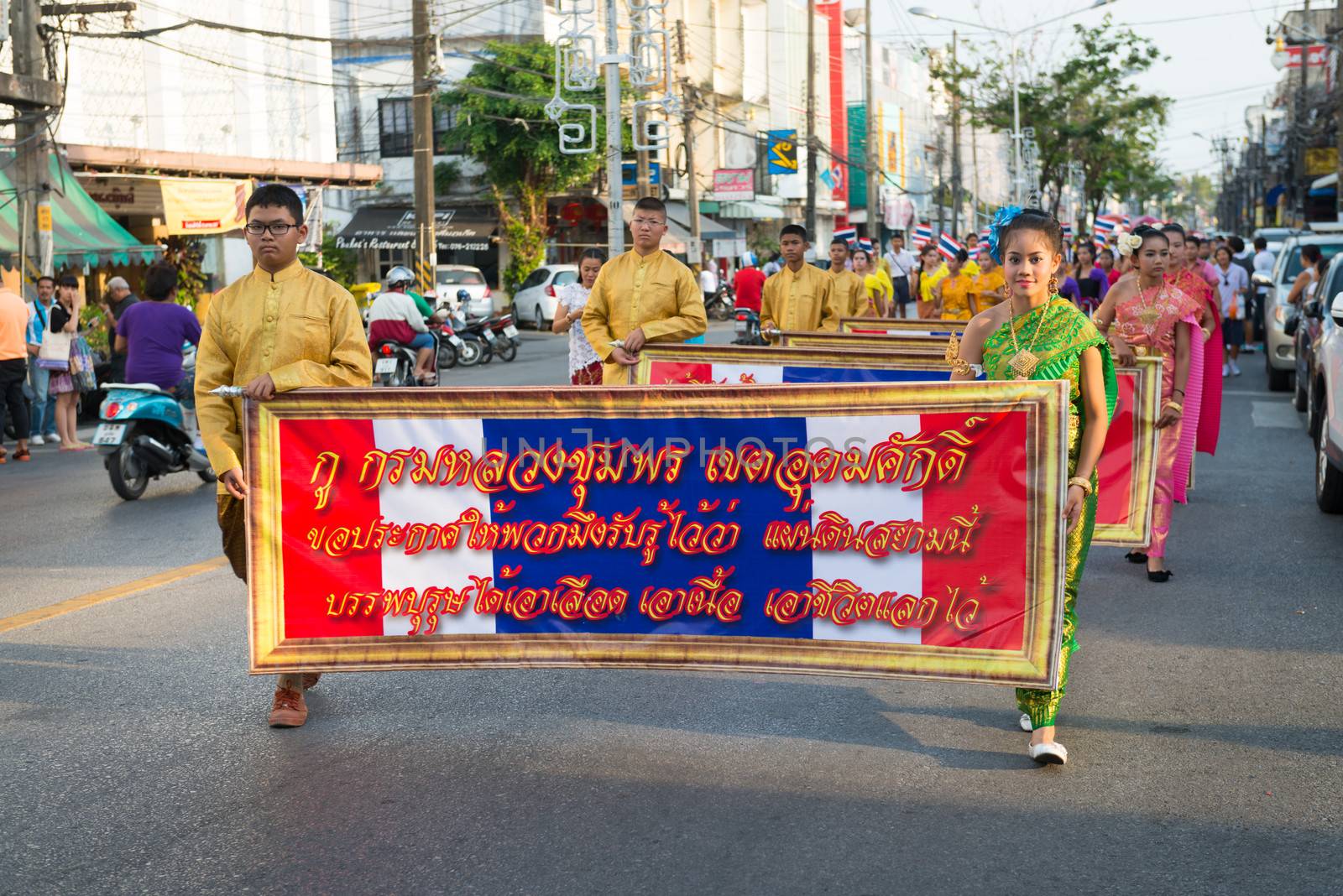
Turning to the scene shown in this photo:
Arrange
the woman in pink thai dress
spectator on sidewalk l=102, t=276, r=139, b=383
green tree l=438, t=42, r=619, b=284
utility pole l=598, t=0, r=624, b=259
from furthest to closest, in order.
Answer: green tree l=438, t=42, r=619, b=284, utility pole l=598, t=0, r=624, b=259, spectator on sidewalk l=102, t=276, r=139, b=383, the woman in pink thai dress

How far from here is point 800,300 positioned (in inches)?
462

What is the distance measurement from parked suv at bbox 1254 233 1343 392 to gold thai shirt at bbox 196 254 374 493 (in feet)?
46.3

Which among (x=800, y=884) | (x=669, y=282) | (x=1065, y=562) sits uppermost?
(x=669, y=282)

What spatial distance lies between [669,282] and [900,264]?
752 inches

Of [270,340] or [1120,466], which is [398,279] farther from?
[270,340]

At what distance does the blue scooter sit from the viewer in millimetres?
11477

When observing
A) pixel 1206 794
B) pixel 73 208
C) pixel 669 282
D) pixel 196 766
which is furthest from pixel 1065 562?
pixel 73 208

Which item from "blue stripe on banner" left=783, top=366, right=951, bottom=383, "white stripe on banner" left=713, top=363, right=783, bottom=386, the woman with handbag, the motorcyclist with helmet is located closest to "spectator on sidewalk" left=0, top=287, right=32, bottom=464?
the woman with handbag

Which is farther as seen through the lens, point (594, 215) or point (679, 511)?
point (594, 215)

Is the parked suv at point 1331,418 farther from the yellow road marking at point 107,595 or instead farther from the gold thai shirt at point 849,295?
the yellow road marking at point 107,595

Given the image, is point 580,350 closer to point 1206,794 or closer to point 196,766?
point 196,766

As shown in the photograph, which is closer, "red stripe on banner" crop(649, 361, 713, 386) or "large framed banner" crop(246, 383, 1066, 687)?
"large framed banner" crop(246, 383, 1066, 687)

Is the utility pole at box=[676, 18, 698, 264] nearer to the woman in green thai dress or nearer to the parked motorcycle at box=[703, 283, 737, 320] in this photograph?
the parked motorcycle at box=[703, 283, 737, 320]

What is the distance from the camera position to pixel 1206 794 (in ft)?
15.2
